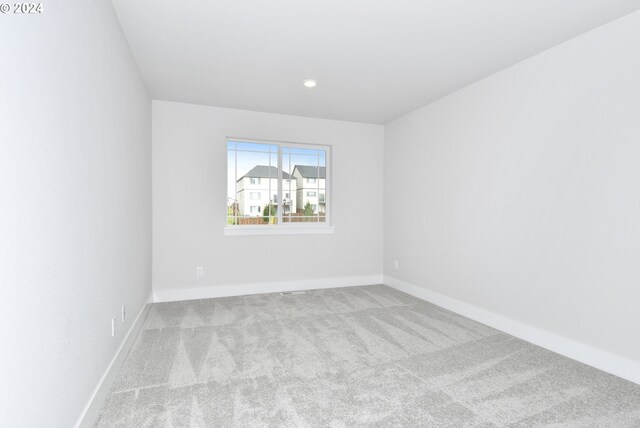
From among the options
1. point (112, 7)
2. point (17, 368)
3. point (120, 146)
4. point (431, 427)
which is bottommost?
point (431, 427)

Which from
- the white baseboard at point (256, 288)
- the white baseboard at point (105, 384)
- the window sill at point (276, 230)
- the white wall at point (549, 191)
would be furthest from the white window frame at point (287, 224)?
the white baseboard at point (105, 384)

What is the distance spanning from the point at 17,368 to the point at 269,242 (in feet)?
11.4

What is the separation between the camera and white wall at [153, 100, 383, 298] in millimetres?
4039

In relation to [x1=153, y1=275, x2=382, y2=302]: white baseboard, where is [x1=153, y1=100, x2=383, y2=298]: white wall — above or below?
above

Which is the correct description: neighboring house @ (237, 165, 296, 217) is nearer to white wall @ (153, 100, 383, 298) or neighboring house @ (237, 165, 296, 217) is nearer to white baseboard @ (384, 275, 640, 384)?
white wall @ (153, 100, 383, 298)

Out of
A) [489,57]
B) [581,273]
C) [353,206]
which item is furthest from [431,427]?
[353,206]

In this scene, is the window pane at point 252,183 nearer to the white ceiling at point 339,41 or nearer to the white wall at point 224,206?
the white wall at point 224,206

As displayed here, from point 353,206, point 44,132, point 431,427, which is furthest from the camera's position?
point 353,206

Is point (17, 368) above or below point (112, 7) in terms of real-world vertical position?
below

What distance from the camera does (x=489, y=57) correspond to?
284cm

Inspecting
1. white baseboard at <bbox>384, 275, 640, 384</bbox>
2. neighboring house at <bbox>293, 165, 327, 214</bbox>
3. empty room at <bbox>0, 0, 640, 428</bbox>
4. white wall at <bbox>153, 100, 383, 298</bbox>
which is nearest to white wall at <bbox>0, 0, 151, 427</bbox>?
empty room at <bbox>0, 0, 640, 428</bbox>

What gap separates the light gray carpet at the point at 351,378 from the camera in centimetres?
180

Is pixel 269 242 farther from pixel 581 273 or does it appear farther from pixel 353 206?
pixel 581 273

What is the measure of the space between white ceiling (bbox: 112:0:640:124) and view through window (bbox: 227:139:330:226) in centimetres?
96
